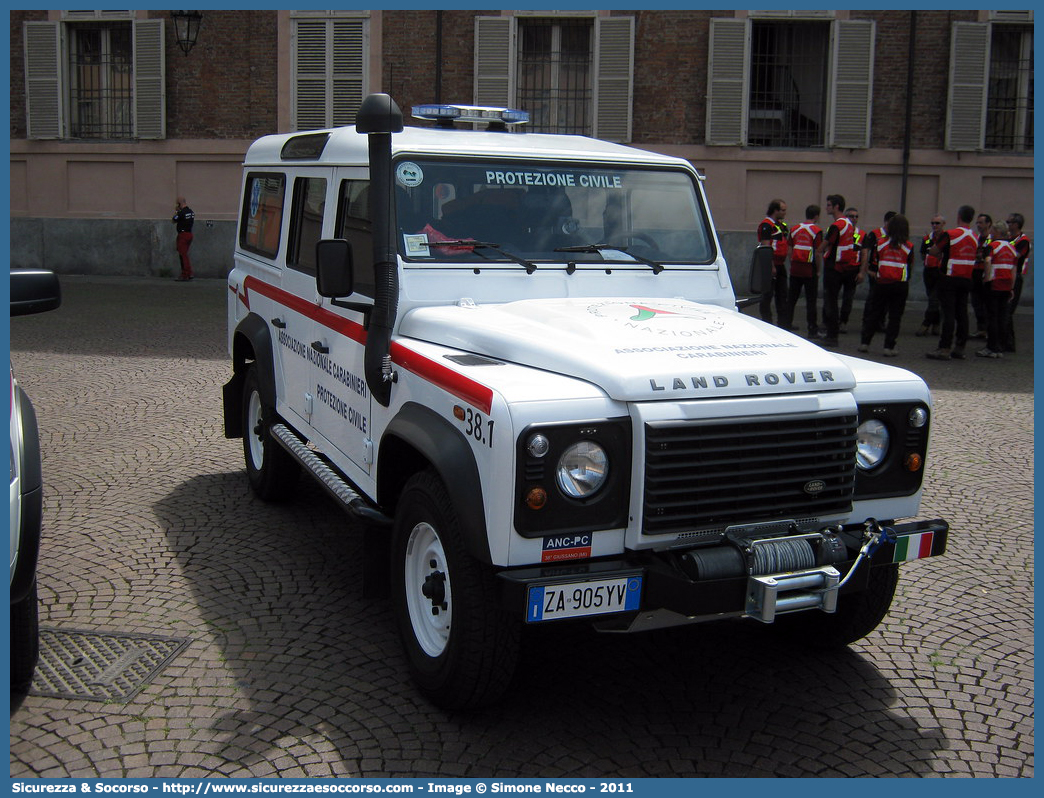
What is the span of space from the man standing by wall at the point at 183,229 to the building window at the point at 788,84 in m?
10.9

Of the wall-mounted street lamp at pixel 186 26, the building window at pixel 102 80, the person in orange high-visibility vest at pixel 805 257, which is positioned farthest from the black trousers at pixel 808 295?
the building window at pixel 102 80

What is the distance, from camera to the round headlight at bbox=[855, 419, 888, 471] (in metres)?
4.26

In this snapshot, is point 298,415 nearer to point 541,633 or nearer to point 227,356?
point 541,633

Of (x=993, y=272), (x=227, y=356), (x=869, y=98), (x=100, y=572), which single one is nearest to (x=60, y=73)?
(x=227, y=356)

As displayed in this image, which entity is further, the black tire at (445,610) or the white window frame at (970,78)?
the white window frame at (970,78)

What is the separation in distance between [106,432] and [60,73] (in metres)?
16.1

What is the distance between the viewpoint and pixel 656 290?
5.18m

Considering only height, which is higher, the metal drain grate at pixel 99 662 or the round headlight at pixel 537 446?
the round headlight at pixel 537 446

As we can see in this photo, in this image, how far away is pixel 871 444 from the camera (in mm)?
4293

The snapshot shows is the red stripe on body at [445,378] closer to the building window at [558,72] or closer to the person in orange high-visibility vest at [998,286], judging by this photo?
the person in orange high-visibility vest at [998,286]

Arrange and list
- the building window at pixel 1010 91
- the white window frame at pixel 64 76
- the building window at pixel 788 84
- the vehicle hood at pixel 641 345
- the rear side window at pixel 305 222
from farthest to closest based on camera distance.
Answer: the white window frame at pixel 64 76
the building window at pixel 788 84
the building window at pixel 1010 91
the rear side window at pixel 305 222
the vehicle hood at pixel 641 345

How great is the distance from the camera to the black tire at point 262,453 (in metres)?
6.53

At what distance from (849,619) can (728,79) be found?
16847mm

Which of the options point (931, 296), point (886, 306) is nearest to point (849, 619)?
point (886, 306)
